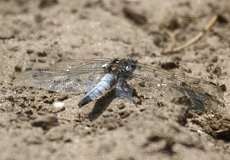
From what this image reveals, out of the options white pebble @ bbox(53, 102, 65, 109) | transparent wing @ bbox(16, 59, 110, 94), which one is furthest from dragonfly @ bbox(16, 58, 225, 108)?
white pebble @ bbox(53, 102, 65, 109)

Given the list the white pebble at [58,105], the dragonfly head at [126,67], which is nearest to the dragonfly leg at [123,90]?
the dragonfly head at [126,67]

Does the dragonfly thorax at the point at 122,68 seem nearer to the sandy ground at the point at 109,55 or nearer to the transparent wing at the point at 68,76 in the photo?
the transparent wing at the point at 68,76

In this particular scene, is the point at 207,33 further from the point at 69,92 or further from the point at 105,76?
the point at 69,92

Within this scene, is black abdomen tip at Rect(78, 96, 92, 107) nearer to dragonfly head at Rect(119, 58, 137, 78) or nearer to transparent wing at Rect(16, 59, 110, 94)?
transparent wing at Rect(16, 59, 110, 94)

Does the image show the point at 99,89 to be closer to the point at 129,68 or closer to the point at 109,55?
the point at 129,68

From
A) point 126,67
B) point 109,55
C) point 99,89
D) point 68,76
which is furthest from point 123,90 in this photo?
point 109,55
